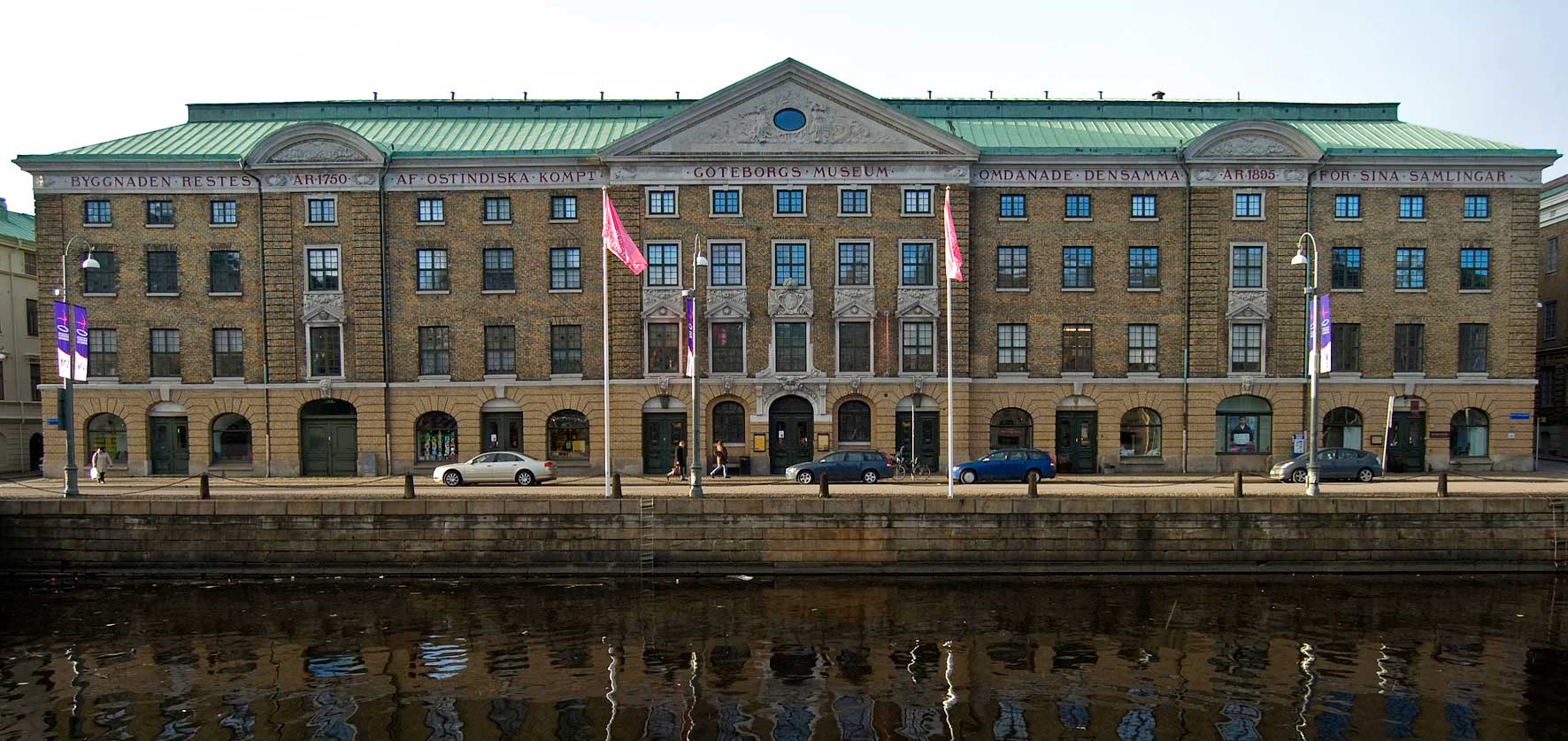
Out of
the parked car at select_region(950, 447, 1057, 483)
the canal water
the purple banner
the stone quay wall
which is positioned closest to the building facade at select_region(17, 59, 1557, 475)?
the parked car at select_region(950, 447, 1057, 483)

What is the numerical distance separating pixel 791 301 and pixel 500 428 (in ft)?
47.0

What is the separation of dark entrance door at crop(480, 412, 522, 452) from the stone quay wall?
12.7 m

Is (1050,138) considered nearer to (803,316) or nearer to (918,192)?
(918,192)

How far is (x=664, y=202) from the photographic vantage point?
1515 inches

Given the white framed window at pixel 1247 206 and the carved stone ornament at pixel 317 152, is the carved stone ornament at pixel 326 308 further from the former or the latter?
the white framed window at pixel 1247 206

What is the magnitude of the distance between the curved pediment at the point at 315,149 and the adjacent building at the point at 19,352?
52.9ft

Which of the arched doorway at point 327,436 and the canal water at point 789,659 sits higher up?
the arched doorway at point 327,436

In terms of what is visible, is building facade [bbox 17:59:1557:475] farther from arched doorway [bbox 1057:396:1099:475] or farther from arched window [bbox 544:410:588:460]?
arched window [bbox 544:410:588:460]

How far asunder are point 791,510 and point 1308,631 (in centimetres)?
1363

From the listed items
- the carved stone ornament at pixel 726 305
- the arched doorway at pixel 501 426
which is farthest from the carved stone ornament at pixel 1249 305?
the arched doorway at pixel 501 426

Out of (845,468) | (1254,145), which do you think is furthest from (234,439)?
(1254,145)

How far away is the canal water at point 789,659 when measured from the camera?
15.4 m

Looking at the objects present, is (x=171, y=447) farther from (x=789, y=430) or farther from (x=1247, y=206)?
(x=1247, y=206)

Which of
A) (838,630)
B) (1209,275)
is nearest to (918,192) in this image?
(1209,275)
